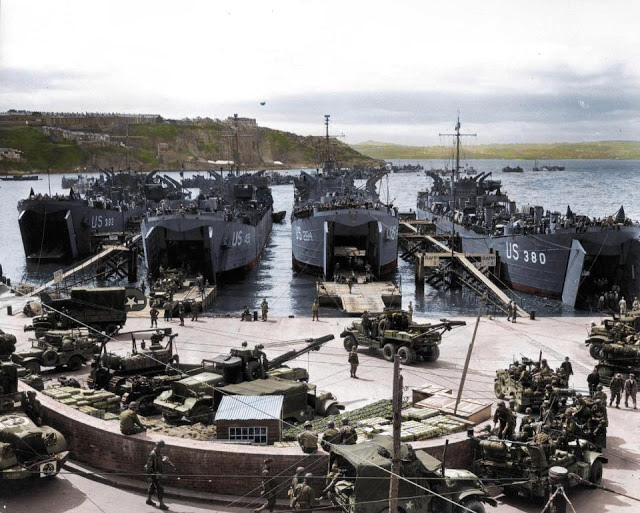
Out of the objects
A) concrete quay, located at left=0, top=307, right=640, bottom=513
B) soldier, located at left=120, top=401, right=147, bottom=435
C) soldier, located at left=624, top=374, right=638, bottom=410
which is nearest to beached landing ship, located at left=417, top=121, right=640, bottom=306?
concrete quay, located at left=0, top=307, right=640, bottom=513

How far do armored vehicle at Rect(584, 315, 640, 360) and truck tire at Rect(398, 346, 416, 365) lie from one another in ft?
18.7

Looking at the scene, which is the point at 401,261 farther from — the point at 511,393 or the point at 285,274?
the point at 511,393

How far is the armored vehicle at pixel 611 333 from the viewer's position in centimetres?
2231

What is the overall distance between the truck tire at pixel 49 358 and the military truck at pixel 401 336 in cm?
949

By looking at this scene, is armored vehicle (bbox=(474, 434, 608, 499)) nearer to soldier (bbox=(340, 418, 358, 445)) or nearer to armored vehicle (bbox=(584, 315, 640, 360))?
soldier (bbox=(340, 418, 358, 445))

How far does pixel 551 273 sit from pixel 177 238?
24548mm

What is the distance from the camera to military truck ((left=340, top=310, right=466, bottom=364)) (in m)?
24.0

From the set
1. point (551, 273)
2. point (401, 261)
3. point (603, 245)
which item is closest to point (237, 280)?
point (401, 261)

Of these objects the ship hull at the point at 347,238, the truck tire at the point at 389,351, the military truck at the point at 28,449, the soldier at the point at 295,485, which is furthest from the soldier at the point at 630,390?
the ship hull at the point at 347,238

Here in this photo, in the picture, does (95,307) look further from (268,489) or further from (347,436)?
(347,436)

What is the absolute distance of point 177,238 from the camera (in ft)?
165

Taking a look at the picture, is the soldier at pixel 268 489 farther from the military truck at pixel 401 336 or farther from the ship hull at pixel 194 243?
the ship hull at pixel 194 243

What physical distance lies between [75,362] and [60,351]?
1.92 ft

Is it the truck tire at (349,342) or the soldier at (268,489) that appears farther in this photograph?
the truck tire at (349,342)
